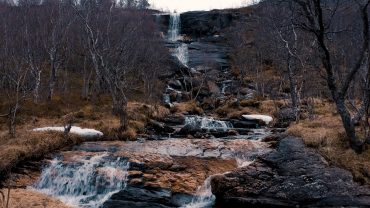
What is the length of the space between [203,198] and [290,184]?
3333mm

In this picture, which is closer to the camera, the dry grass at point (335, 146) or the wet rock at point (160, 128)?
the dry grass at point (335, 146)

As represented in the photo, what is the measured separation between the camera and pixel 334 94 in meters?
16.1

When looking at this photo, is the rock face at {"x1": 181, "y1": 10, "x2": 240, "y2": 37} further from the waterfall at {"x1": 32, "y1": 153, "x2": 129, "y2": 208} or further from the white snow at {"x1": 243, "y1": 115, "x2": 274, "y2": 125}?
the waterfall at {"x1": 32, "y1": 153, "x2": 129, "y2": 208}

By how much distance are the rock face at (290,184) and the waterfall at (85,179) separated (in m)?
4.36

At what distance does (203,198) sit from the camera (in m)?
15.2

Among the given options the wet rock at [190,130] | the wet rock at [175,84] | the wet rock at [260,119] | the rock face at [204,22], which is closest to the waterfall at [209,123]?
the wet rock at [260,119]

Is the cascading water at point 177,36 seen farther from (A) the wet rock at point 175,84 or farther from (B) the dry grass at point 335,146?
(B) the dry grass at point 335,146

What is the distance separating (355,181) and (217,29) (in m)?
69.8

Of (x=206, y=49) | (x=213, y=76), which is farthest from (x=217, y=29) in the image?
(x=213, y=76)

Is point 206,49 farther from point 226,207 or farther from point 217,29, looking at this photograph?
point 226,207

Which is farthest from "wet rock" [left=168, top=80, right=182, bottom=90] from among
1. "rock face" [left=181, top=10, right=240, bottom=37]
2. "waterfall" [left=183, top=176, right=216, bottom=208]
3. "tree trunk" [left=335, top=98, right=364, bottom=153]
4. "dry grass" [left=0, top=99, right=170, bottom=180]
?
"tree trunk" [left=335, top=98, right=364, bottom=153]

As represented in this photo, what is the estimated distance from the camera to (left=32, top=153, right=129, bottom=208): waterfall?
16016 millimetres

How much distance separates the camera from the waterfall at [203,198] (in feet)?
48.9

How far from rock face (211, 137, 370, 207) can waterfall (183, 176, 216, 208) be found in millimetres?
414
